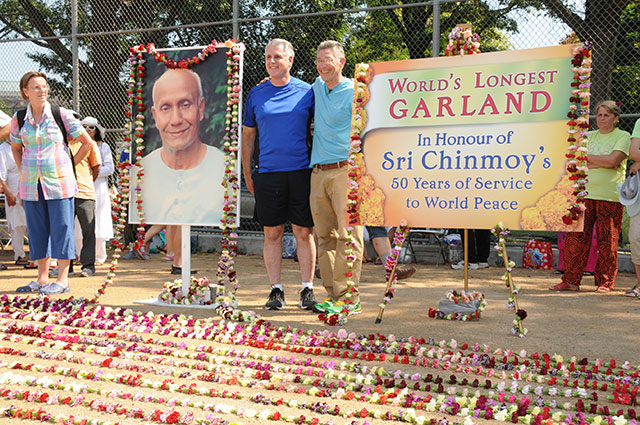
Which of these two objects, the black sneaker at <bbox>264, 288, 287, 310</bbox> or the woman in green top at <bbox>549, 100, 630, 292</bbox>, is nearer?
the black sneaker at <bbox>264, 288, 287, 310</bbox>

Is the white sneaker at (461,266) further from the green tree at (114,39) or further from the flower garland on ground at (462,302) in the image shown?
the green tree at (114,39)

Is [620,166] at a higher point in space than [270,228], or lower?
higher

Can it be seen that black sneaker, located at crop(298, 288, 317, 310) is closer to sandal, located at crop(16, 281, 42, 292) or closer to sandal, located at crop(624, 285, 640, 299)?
sandal, located at crop(16, 281, 42, 292)

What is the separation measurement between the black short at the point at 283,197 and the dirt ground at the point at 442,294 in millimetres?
772

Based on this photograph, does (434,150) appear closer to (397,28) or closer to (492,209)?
(492,209)

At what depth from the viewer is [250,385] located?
343 centimetres

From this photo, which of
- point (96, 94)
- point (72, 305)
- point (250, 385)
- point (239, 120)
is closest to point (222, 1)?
point (96, 94)

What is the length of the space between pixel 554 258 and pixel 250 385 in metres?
6.70

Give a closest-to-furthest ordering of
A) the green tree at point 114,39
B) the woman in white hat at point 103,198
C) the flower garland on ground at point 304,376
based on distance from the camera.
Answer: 1. the flower garland on ground at point 304,376
2. the woman in white hat at point 103,198
3. the green tree at point 114,39

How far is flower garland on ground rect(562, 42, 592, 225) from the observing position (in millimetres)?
4414

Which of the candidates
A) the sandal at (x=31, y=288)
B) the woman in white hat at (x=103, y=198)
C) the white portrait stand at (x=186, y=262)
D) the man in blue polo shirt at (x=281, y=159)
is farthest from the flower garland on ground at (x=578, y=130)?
the woman in white hat at (x=103, y=198)

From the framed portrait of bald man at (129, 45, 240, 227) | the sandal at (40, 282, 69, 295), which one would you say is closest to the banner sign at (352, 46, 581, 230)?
the framed portrait of bald man at (129, 45, 240, 227)

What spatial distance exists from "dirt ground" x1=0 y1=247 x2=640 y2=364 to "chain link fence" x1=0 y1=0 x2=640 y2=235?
291 cm

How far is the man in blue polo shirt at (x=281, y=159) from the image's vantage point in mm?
5324
